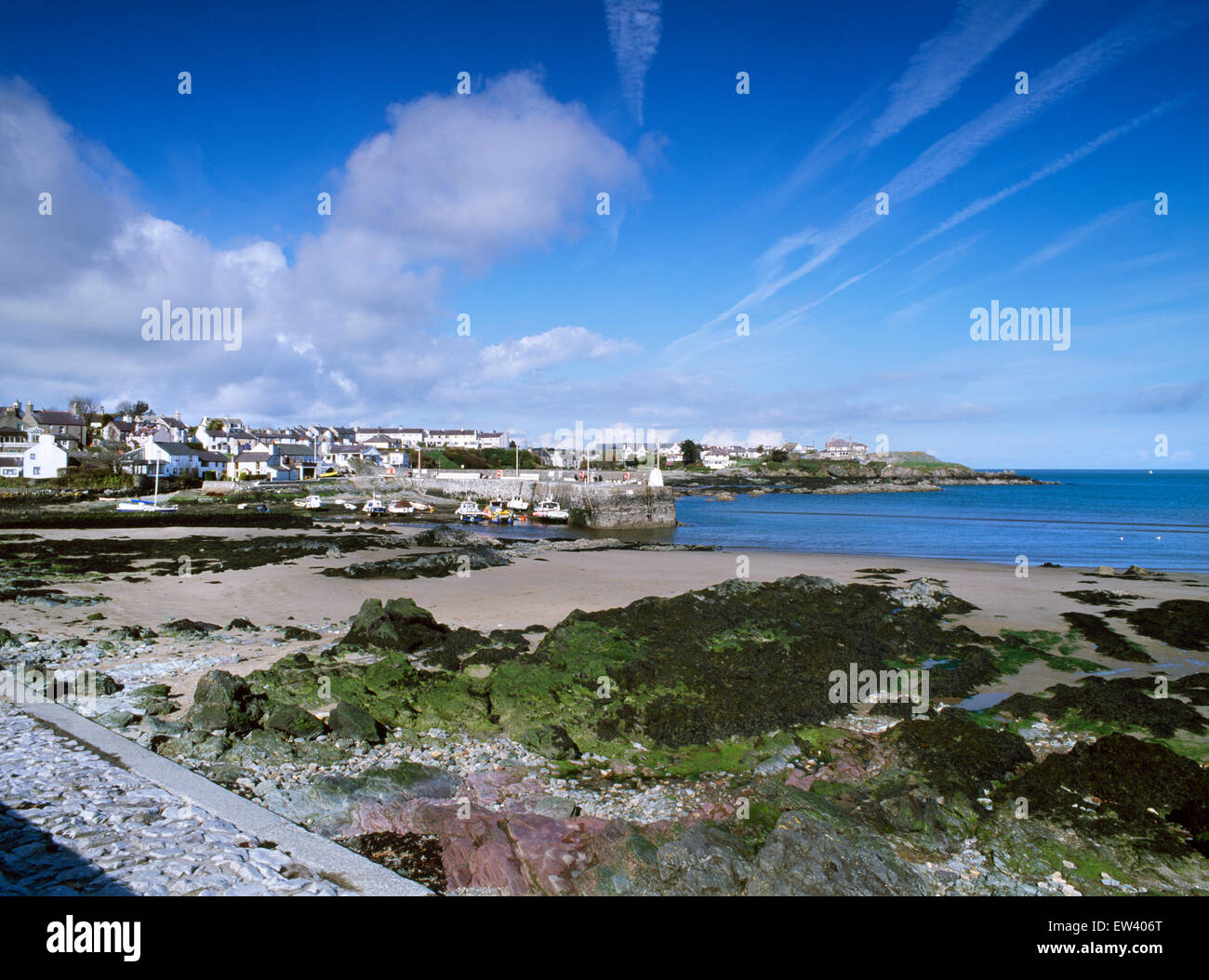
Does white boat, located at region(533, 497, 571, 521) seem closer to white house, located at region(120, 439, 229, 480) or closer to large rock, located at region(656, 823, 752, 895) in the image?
white house, located at region(120, 439, 229, 480)

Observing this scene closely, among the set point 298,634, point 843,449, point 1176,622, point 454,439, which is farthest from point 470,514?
point 843,449

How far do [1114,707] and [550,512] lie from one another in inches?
1910

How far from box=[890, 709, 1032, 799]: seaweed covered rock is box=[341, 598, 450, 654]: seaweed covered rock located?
31.1 feet

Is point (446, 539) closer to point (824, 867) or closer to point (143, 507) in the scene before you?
point (143, 507)

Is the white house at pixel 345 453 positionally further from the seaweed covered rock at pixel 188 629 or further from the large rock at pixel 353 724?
the large rock at pixel 353 724

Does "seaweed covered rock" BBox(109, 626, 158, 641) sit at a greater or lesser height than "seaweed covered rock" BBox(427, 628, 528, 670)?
greater

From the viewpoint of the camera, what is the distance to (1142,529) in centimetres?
5128

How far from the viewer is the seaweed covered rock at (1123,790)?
700 cm

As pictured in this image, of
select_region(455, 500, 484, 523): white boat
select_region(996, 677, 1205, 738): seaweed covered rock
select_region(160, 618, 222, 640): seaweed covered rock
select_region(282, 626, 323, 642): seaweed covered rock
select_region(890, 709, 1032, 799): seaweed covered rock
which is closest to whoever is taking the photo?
select_region(890, 709, 1032, 799): seaweed covered rock

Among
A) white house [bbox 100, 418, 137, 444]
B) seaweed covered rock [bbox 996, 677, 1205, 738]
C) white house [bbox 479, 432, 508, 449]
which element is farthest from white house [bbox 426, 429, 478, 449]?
seaweed covered rock [bbox 996, 677, 1205, 738]

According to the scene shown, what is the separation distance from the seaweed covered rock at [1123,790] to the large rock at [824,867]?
8.56 feet

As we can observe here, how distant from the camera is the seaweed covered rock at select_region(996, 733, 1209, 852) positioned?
700 cm

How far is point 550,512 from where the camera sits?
2253 inches
